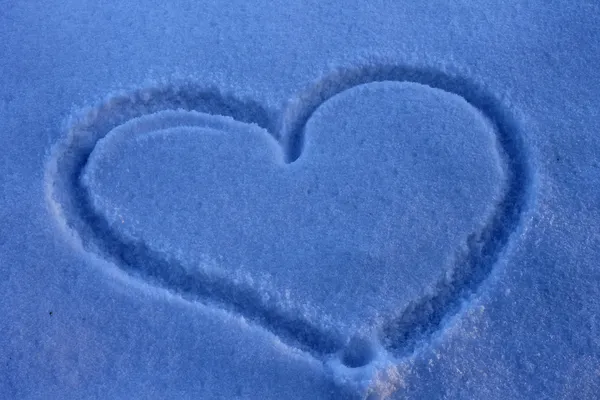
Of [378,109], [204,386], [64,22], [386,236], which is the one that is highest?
[64,22]

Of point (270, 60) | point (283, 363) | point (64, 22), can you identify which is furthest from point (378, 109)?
point (64, 22)

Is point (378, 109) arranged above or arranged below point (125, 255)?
above

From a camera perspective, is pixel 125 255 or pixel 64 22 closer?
pixel 125 255

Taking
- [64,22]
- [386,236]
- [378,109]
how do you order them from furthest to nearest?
[64,22] → [378,109] → [386,236]

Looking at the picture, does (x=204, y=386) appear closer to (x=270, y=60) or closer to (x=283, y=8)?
(x=270, y=60)
